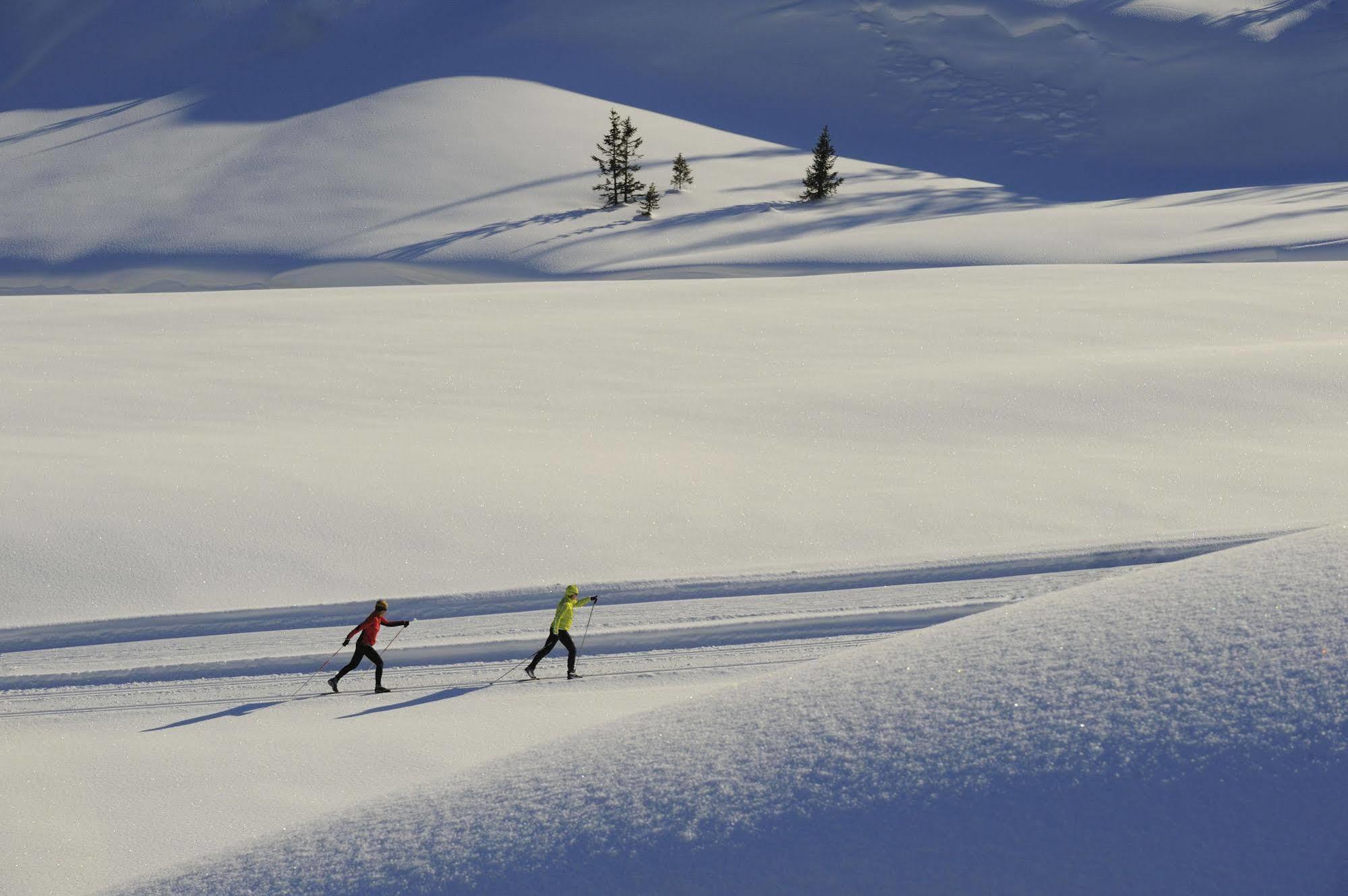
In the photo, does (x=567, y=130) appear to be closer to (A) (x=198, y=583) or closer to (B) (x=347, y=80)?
(B) (x=347, y=80)

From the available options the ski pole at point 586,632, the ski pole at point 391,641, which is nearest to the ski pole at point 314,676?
the ski pole at point 391,641

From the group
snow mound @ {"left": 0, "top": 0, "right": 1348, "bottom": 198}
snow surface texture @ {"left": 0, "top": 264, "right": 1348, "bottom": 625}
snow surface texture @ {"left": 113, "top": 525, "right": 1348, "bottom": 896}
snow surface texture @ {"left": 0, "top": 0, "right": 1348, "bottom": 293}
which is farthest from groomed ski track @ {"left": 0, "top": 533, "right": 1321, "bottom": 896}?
snow mound @ {"left": 0, "top": 0, "right": 1348, "bottom": 198}

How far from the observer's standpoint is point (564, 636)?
795 cm

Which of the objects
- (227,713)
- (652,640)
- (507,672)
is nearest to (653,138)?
(652,640)

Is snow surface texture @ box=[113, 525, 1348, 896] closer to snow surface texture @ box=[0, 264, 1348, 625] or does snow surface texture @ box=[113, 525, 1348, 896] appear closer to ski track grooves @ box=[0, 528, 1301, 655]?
ski track grooves @ box=[0, 528, 1301, 655]

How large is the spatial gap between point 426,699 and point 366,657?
0.57m

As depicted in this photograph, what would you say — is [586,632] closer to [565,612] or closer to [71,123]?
[565,612]

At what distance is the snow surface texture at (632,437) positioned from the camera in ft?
31.7

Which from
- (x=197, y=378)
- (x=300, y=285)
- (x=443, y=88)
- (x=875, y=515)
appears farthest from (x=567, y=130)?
(x=875, y=515)

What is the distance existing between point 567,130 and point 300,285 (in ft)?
53.0

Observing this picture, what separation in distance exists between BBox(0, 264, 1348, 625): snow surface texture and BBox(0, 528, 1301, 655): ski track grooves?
0.16m

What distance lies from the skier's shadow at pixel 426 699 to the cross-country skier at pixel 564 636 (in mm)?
446

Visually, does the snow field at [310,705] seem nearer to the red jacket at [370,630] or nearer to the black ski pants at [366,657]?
the black ski pants at [366,657]

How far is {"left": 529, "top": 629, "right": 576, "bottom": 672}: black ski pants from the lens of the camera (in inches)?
313
